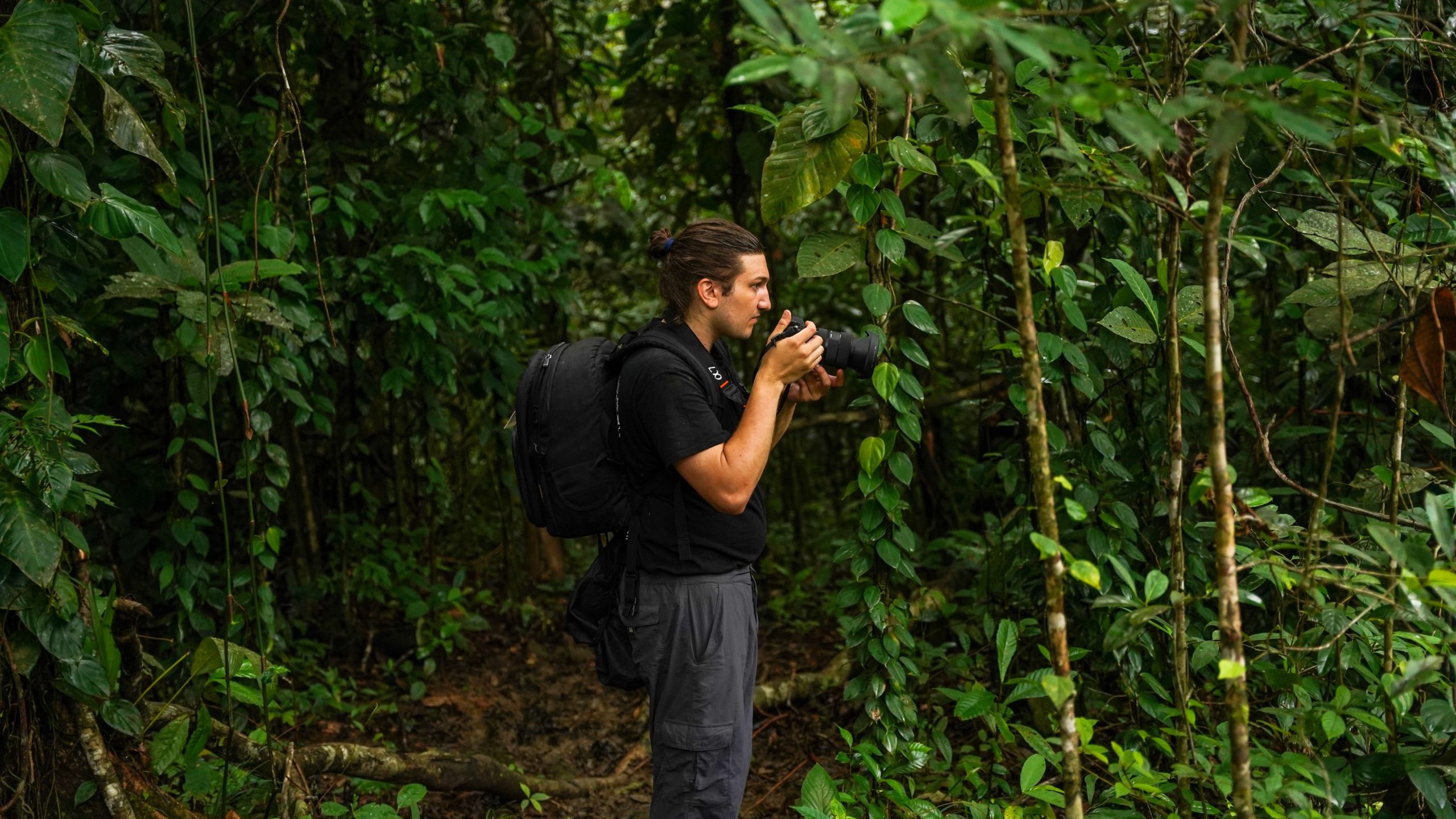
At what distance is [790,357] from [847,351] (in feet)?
0.66

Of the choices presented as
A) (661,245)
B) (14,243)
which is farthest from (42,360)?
(661,245)

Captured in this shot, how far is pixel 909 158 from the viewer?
2287 millimetres

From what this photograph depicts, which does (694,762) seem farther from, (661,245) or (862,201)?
(862,201)

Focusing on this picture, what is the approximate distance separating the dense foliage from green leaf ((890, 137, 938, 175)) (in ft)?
0.04

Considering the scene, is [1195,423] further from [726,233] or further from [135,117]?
[135,117]

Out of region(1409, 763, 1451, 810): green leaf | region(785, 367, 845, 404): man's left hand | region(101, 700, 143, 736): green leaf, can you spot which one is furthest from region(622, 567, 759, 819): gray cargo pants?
region(1409, 763, 1451, 810): green leaf

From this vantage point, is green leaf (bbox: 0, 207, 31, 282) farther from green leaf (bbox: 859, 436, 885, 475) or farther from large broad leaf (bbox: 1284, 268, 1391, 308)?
large broad leaf (bbox: 1284, 268, 1391, 308)

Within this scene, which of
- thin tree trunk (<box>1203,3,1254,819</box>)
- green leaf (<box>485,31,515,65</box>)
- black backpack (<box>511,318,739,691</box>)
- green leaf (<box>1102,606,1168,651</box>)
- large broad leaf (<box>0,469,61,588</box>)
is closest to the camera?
thin tree trunk (<box>1203,3,1254,819</box>)

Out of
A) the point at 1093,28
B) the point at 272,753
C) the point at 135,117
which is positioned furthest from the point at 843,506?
the point at 135,117

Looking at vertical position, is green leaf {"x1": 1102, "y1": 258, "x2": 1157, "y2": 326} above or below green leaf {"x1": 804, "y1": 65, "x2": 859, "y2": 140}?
below

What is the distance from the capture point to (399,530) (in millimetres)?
5027

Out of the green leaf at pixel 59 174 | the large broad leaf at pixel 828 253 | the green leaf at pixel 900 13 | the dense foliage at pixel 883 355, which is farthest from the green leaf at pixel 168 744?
the green leaf at pixel 900 13

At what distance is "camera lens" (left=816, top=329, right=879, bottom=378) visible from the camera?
7.77 feet

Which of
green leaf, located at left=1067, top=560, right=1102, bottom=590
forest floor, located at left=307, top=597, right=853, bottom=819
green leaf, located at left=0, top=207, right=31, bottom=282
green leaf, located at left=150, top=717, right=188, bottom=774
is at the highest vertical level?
green leaf, located at left=0, top=207, right=31, bottom=282
